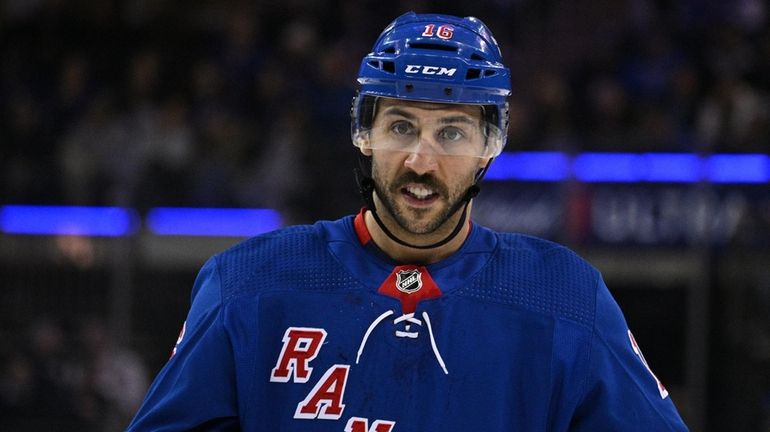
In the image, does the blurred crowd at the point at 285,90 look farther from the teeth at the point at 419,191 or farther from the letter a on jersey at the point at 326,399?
the letter a on jersey at the point at 326,399

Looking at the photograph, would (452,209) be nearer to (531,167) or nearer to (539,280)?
(539,280)

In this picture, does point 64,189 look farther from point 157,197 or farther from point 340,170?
point 340,170

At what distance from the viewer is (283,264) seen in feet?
7.71

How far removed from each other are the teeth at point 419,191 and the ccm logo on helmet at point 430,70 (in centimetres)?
21

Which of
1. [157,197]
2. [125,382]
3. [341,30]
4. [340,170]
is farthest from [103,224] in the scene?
[341,30]

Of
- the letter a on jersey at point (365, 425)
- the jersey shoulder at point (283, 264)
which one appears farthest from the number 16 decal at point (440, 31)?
the letter a on jersey at point (365, 425)

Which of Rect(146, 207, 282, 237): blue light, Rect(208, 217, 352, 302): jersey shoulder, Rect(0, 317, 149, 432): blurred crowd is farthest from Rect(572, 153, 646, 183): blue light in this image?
Rect(208, 217, 352, 302): jersey shoulder

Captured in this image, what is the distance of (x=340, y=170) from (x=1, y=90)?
2.66 m

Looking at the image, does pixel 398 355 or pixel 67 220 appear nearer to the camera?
pixel 398 355

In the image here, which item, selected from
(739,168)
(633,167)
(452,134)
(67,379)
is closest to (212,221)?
(67,379)

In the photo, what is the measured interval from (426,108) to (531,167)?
11.4 ft

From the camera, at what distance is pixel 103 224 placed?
6.12 m

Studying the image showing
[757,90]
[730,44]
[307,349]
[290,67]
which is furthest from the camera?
[290,67]

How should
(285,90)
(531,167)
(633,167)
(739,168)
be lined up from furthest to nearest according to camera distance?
1. (285,90)
2. (531,167)
3. (633,167)
4. (739,168)
